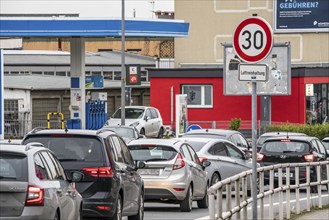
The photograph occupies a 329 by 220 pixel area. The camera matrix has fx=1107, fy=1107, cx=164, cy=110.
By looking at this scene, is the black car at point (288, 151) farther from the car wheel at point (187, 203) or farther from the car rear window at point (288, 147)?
the car wheel at point (187, 203)

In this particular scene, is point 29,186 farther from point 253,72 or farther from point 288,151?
point 288,151

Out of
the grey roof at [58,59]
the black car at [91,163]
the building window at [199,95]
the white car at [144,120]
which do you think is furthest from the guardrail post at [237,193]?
the grey roof at [58,59]

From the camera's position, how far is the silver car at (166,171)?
72.9 ft

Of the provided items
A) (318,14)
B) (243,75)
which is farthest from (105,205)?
(318,14)

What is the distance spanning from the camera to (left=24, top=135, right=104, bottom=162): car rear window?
17.0 m

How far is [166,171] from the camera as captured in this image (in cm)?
2239

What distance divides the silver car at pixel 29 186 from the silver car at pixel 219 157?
12306mm

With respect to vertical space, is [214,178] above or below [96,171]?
below

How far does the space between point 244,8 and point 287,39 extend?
354cm

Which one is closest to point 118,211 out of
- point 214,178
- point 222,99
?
point 214,178

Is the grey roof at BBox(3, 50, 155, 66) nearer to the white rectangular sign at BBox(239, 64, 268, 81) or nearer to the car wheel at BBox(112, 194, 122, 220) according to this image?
the car wheel at BBox(112, 194, 122, 220)

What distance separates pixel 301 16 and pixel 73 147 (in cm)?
5590

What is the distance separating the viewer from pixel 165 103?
67375 millimetres

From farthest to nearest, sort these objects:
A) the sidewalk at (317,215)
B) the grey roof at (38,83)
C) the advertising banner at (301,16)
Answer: the advertising banner at (301,16), the grey roof at (38,83), the sidewalk at (317,215)
